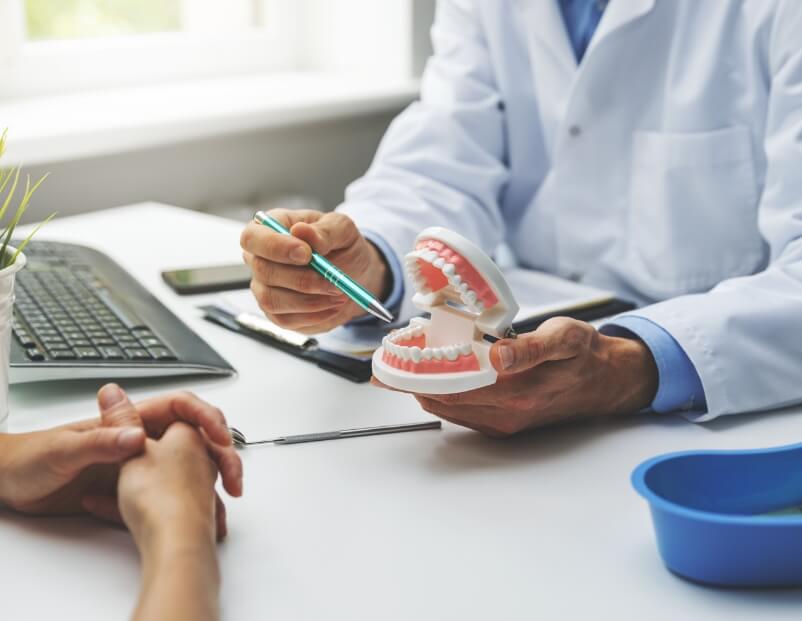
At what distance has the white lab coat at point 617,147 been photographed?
4.08 ft

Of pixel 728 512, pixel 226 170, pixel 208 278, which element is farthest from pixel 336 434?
pixel 226 170

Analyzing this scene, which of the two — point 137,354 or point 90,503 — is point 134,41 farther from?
point 90,503

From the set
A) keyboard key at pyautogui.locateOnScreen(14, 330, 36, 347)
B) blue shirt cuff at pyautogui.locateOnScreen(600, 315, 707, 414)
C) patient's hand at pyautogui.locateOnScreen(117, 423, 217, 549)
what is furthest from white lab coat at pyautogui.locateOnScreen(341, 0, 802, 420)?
patient's hand at pyautogui.locateOnScreen(117, 423, 217, 549)

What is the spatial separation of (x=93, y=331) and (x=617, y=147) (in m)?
0.74

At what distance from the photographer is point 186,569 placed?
62 cm

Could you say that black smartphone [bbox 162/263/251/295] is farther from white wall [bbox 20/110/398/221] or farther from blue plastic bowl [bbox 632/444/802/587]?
blue plastic bowl [bbox 632/444/802/587]

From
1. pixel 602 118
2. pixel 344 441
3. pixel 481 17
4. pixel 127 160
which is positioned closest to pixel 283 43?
pixel 127 160

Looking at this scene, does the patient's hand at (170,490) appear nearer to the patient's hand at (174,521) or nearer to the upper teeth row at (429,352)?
the patient's hand at (174,521)

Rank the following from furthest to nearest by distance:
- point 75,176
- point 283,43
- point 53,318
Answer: point 283,43, point 75,176, point 53,318

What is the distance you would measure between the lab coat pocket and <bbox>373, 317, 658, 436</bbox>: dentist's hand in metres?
0.44

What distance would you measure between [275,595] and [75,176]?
53.9 inches

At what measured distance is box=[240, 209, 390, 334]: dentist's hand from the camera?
101 centimetres

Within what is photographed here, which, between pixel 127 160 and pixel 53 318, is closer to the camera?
pixel 53 318

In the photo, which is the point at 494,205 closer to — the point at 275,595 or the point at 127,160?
the point at 127,160
